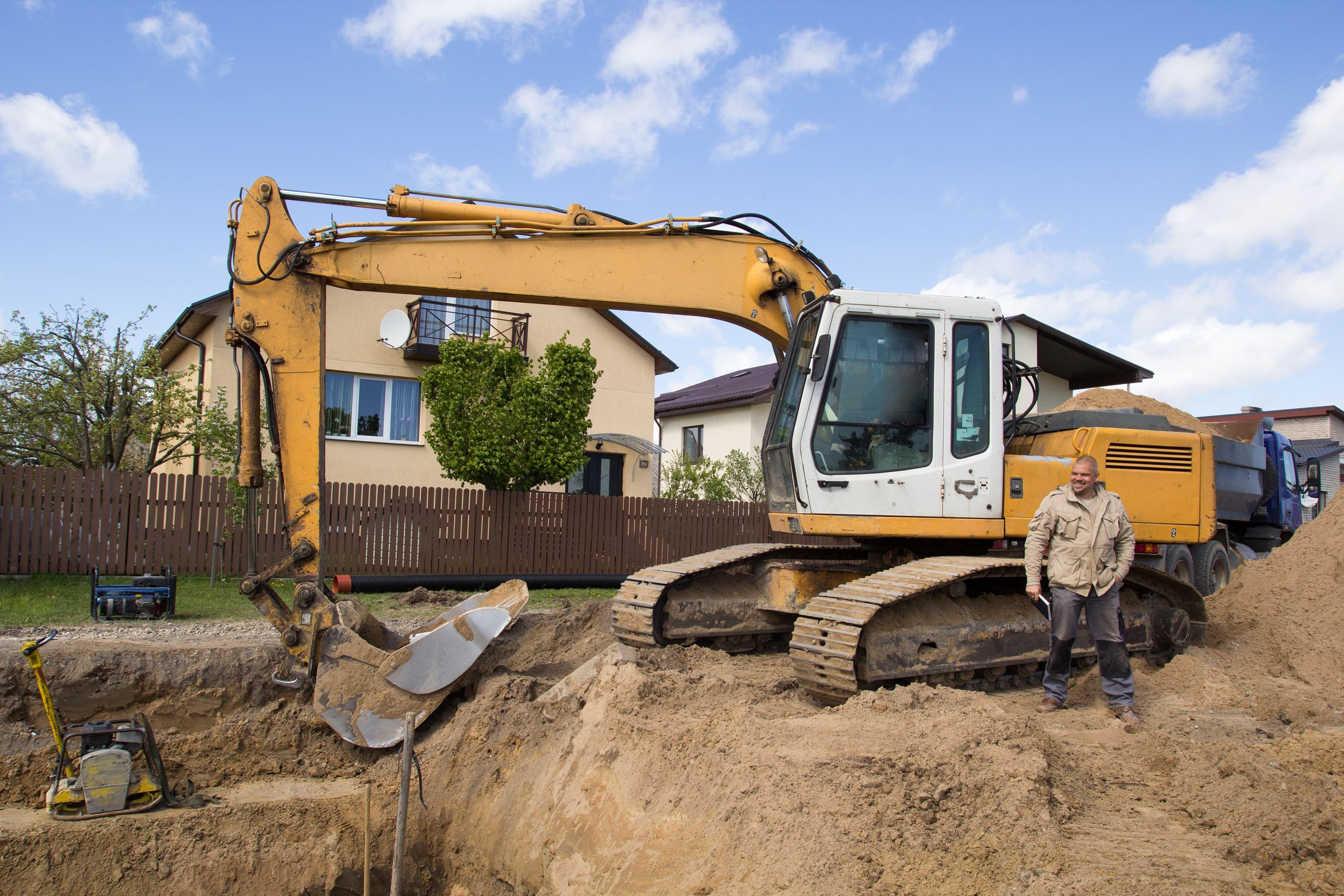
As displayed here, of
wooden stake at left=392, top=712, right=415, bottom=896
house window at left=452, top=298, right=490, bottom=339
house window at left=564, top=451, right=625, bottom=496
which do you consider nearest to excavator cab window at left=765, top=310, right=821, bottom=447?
wooden stake at left=392, top=712, right=415, bottom=896

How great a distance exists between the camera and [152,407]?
42.7ft

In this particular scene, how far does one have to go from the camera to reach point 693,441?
27453 mm

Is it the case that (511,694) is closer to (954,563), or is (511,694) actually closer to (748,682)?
(748,682)

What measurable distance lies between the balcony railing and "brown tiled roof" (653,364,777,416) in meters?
4.67

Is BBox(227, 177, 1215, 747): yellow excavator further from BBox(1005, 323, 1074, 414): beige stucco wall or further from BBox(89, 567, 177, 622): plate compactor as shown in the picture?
BBox(1005, 323, 1074, 414): beige stucco wall

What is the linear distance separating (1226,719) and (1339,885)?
249 cm

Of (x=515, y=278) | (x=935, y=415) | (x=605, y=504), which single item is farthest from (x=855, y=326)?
(x=605, y=504)

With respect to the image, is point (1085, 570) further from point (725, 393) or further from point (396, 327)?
point (725, 393)

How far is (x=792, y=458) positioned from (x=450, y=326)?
12.9 meters

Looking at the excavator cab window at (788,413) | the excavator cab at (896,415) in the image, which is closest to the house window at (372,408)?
the excavator cab window at (788,413)

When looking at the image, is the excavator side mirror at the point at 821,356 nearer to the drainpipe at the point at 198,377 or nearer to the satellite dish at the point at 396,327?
the drainpipe at the point at 198,377

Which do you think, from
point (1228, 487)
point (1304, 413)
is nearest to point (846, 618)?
point (1228, 487)

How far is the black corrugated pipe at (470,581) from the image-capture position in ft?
39.5

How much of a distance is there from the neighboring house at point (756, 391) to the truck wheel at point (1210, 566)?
519 cm
